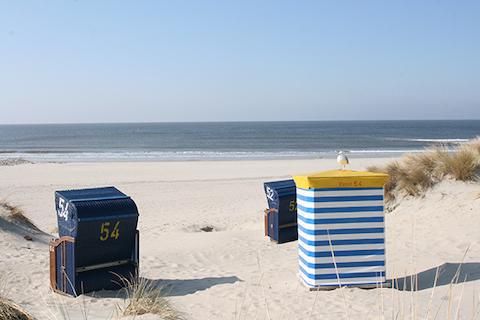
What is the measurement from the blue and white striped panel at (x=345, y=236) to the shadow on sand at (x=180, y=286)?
4.96ft

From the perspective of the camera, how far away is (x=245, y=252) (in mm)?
9523

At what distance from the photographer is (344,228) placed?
21.1 ft

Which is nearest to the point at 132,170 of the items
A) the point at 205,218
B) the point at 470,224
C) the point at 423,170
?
the point at 205,218

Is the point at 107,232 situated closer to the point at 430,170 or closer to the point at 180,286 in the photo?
the point at 180,286

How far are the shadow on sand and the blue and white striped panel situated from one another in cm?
151

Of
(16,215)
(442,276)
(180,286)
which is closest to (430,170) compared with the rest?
(442,276)

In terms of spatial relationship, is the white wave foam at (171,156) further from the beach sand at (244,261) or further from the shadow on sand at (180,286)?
the shadow on sand at (180,286)

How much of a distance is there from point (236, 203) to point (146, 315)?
37.6 feet

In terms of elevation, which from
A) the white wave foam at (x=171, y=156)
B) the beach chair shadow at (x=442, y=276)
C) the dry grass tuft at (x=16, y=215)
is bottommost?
the white wave foam at (x=171, y=156)

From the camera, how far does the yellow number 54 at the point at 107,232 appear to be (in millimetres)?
6835

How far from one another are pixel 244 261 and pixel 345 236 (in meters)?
2.85

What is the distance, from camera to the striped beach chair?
6.36 meters

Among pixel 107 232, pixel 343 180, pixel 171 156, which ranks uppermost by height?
pixel 343 180

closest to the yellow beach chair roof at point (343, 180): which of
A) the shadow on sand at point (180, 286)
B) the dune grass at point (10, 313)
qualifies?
the shadow on sand at point (180, 286)
